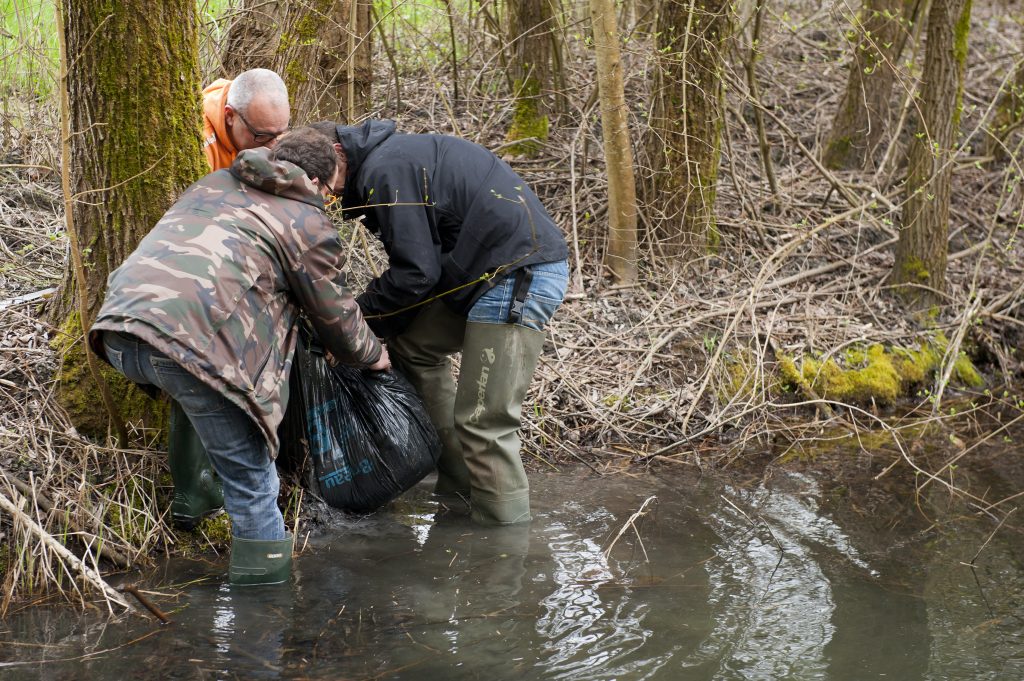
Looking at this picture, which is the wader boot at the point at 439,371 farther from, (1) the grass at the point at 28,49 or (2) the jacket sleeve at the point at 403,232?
(1) the grass at the point at 28,49

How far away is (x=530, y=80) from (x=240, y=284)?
508 cm

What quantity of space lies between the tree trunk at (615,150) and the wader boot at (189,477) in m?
3.60

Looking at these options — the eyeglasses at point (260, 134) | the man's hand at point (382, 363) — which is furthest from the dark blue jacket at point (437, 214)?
the eyeglasses at point (260, 134)

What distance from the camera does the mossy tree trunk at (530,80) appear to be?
7.71 m

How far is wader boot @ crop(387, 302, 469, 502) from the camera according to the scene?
450 cm

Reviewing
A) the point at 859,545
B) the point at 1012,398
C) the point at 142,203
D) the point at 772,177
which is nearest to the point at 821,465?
the point at 859,545

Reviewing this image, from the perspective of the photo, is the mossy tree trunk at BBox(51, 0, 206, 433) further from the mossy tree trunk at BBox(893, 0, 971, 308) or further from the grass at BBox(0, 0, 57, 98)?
the mossy tree trunk at BBox(893, 0, 971, 308)

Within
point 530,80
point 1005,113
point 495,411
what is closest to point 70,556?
point 495,411

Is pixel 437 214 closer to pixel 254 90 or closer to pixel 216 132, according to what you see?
pixel 254 90

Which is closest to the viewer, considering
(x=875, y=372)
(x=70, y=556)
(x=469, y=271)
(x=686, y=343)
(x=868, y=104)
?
(x=70, y=556)

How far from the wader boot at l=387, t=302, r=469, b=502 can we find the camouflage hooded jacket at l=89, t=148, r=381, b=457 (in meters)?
0.83

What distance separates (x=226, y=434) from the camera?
3.39m

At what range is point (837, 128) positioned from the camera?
869 cm

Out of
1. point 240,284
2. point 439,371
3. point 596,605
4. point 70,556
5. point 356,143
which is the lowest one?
point 596,605
